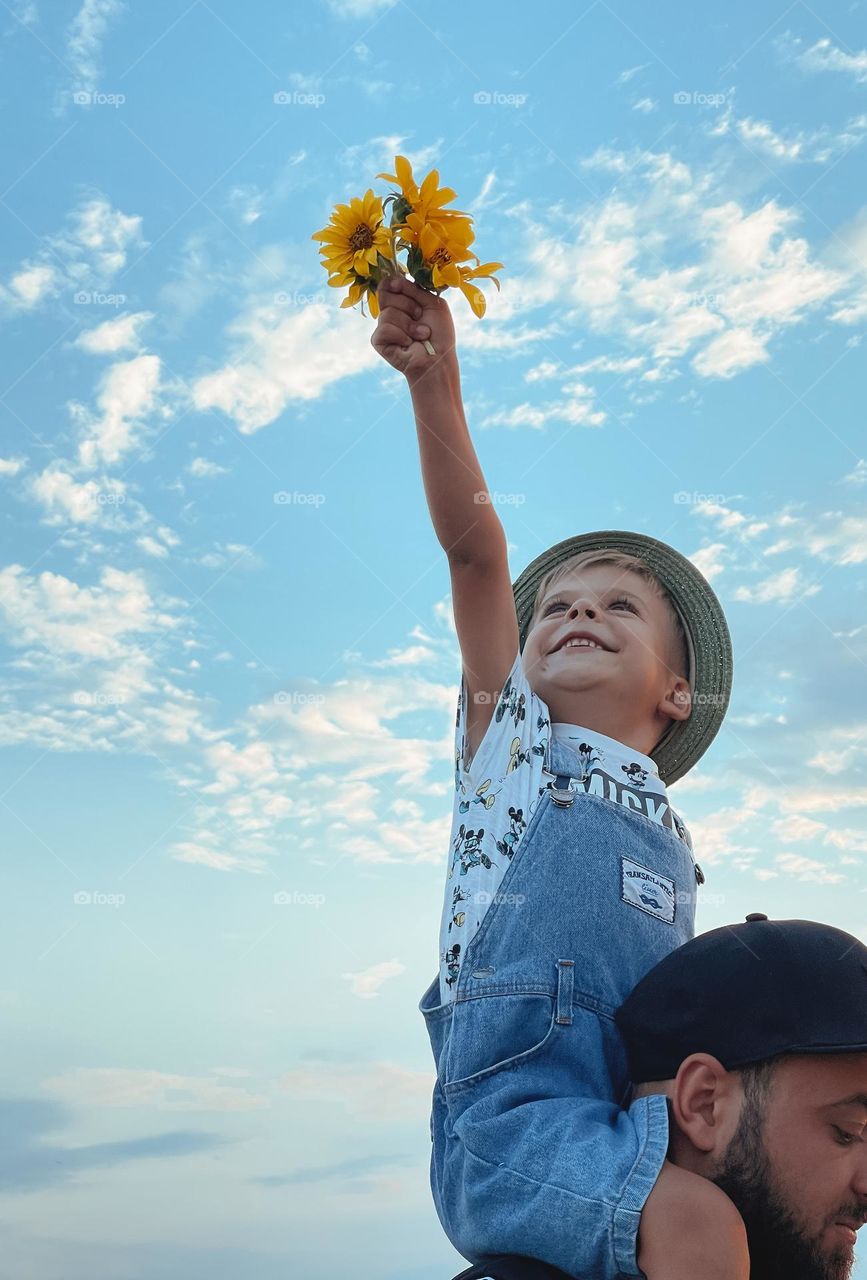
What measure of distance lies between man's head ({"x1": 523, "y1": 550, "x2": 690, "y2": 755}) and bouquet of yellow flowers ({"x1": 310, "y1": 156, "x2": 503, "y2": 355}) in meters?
0.79

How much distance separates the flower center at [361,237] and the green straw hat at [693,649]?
110 cm

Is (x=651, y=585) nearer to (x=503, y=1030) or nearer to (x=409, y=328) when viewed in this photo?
(x=409, y=328)

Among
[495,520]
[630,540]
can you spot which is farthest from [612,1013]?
[630,540]

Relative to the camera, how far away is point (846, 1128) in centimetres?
195

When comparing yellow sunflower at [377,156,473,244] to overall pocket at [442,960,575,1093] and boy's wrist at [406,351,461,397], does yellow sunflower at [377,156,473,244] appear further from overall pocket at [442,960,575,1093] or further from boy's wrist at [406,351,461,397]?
overall pocket at [442,960,575,1093]

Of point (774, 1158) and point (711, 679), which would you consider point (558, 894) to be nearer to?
point (774, 1158)

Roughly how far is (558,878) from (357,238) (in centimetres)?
143

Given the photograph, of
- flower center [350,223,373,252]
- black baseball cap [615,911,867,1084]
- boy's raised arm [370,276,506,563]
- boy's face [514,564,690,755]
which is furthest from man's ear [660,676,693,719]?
flower center [350,223,373,252]

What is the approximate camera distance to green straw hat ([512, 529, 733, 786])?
3.12 meters

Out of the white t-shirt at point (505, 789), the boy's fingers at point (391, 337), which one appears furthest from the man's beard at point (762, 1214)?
the boy's fingers at point (391, 337)

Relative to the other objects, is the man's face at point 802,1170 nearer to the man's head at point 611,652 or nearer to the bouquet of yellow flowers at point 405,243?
the man's head at point 611,652

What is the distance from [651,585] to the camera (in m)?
3.09

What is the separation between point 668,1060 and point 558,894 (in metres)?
0.37

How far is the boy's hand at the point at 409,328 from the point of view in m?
2.49
